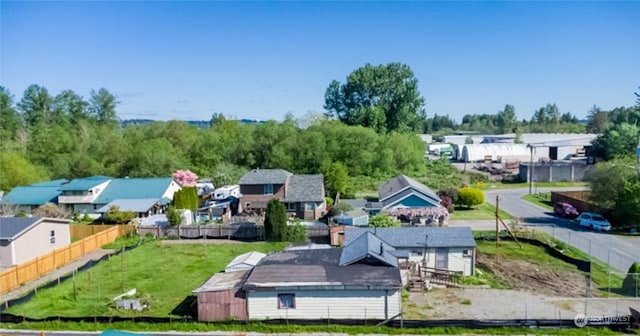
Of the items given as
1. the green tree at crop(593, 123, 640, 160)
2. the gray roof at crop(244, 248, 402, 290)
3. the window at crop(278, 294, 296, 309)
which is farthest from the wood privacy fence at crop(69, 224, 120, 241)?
the green tree at crop(593, 123, 640, 160)

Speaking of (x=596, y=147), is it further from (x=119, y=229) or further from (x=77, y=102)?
(x=77, y=102)

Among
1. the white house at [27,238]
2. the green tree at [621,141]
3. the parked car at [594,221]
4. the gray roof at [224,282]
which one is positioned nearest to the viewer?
the gray roof at [224,282]

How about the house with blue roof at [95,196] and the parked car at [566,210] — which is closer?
the parked car at [566,210]

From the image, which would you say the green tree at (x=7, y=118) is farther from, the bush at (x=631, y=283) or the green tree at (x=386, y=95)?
the bush at (x=631, y=283)

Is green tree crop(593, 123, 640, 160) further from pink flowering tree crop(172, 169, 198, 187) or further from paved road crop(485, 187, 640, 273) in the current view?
pink flowering tree crop(172, 169, 198, 187)

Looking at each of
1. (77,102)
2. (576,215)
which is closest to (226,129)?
(77,102)

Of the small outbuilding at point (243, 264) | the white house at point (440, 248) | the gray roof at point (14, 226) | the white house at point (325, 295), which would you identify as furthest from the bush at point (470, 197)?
the gray roof at point (14, 226)
